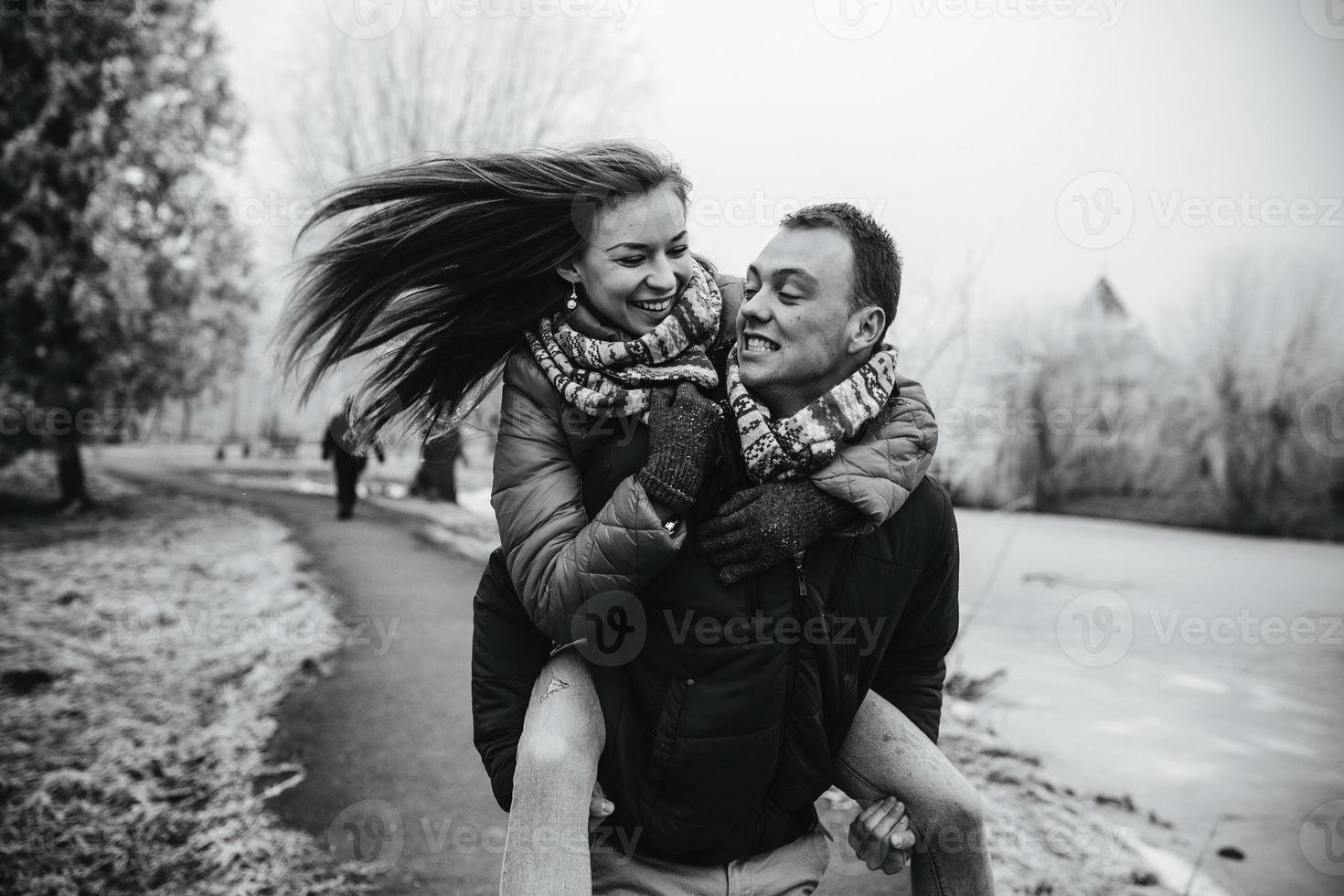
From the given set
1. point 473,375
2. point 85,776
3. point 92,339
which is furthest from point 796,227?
point 92,339

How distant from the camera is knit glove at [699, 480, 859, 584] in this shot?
1891mm

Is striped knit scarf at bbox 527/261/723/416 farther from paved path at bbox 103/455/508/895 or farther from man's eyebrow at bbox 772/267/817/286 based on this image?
paved path at bbox 103/455/508/895

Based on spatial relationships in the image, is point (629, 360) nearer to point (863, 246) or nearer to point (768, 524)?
point (768, 524)

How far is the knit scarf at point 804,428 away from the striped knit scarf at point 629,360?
0.17m

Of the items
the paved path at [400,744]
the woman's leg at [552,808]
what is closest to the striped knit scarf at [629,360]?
the woman's leg at [552,808]

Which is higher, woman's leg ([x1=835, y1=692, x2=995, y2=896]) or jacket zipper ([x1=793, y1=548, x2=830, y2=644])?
jacket zipper ([x1=793, y1=548, x2=830, y2=644])

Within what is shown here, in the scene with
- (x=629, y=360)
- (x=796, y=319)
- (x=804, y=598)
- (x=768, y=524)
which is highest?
(x=796, y=319)

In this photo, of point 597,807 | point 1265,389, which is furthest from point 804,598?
point 1265,389

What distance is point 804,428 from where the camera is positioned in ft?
6.35

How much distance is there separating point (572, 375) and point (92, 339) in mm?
12530

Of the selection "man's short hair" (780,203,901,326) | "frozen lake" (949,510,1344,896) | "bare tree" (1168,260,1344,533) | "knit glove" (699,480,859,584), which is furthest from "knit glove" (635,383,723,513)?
"bare tree" (1168,260,1344,533)

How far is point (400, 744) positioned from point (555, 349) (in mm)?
3194

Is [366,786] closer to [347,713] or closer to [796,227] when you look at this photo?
[347,713]

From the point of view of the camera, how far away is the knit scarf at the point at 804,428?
193cm
